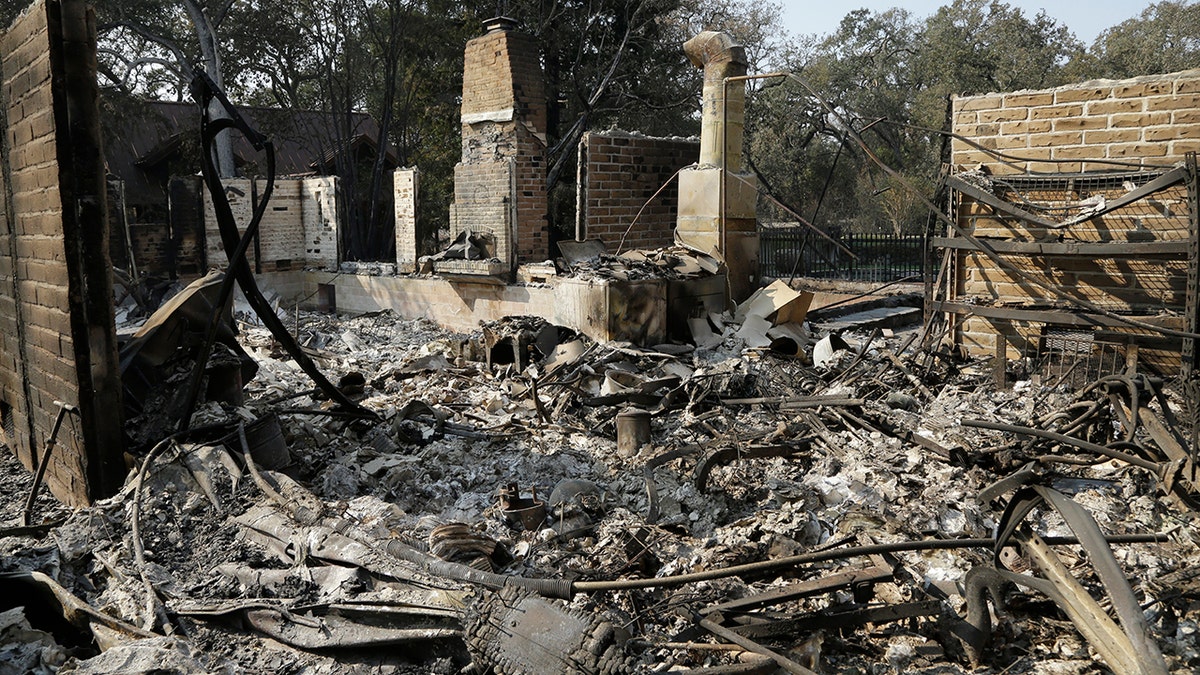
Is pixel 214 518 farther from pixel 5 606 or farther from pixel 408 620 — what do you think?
pixel 408 620

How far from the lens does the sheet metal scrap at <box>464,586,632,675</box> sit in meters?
2.44

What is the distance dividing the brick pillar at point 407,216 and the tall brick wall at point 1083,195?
812 cm

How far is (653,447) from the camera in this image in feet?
18.5

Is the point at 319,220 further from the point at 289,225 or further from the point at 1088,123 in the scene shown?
the point at 1088,123

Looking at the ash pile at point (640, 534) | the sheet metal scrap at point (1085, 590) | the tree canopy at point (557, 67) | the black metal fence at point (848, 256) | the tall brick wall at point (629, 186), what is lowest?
the ash pile at point (640, 534)

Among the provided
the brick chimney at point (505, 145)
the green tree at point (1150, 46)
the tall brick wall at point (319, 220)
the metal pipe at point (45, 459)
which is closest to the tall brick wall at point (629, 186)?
the brick chimney at point (505, 145)

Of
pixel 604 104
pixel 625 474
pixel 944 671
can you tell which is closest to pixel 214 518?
pixel 625 474

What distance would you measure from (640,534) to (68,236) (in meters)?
3.31

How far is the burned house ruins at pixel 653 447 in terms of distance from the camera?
2893 mm

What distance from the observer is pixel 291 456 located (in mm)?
5203

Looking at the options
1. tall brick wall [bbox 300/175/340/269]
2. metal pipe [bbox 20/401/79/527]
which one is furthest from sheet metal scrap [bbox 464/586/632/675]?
tall brick wall [bbox 300/175/340/269]

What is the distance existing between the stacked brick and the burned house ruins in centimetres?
2

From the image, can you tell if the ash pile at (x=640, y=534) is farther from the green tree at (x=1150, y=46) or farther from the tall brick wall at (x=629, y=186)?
the green tree at (x=1150, y=46)

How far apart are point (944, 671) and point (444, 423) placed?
415cm
